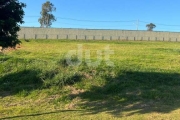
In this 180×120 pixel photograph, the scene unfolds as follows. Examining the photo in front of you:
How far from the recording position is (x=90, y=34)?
3806 centimetres

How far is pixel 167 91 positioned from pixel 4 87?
5521 millimetres

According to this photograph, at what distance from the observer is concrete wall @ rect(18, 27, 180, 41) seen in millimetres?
35312

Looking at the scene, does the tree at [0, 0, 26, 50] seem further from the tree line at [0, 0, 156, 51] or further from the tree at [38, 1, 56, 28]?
the tree at [38, 1, 56, 28]

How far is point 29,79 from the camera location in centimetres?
908

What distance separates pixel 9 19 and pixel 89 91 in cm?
327

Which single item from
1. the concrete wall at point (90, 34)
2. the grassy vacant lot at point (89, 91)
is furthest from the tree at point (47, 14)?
the grassy vacant lot at point (89, 91)

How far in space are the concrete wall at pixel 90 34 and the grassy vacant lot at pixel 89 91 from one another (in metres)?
25.4

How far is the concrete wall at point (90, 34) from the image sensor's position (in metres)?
35.3

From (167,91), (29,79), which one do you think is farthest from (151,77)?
(29,79)

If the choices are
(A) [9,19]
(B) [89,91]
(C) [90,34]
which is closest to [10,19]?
(A) [9,19]

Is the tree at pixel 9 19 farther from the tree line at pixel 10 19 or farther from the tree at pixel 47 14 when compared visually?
the tree at pixel 47 14

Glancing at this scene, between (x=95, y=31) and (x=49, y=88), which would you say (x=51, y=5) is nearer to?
(x=95, y=31)

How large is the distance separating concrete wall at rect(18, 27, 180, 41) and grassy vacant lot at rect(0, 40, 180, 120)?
25418mm

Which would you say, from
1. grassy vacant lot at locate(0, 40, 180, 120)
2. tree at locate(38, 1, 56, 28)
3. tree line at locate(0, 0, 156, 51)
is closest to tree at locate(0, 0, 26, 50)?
tree line at locate(0, 0, 156, 51)
